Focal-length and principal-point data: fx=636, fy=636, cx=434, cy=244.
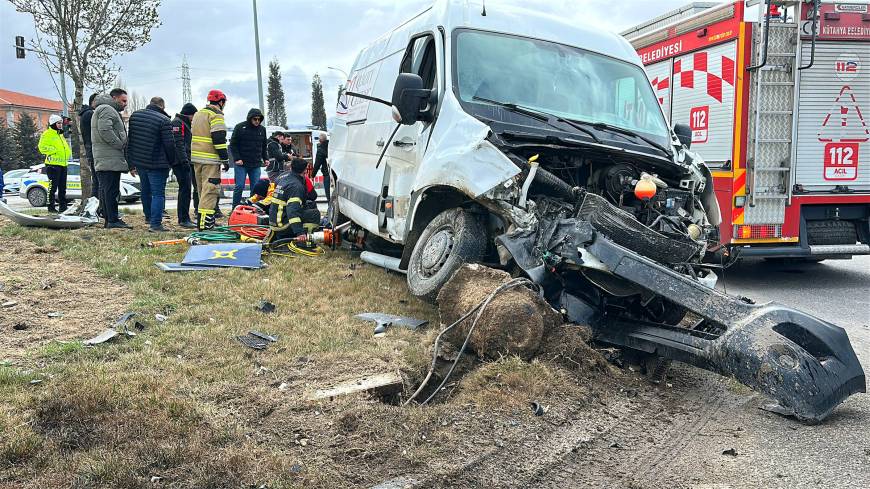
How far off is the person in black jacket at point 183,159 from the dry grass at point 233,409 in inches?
180

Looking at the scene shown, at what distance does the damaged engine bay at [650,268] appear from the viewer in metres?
2.94

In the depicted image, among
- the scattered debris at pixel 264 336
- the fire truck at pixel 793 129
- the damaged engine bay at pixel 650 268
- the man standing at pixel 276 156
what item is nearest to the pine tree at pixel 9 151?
the man standing at pixel 276 156

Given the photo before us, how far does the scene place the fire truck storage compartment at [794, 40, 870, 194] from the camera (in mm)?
7223

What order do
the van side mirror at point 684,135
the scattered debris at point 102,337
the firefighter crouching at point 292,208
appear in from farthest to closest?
the firefighter crouching at point 292,208 → the van side mirror at point 684,135 → the scattered debris at point 102,337

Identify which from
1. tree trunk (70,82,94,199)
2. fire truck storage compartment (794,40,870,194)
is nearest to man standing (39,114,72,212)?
tree trunk (70,82,94,199)

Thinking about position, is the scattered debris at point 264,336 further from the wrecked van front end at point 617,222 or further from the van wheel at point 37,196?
the van wheel at point 37,196

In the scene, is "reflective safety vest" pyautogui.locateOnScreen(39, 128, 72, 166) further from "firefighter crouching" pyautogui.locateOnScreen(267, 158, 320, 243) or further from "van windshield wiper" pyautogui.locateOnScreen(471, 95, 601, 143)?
"van windshield wiper" pyautogui.locateOnScreen(471, 95, 601, 143)

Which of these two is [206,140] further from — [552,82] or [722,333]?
[722,333]

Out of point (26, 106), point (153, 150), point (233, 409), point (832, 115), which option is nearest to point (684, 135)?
point (832, 115)

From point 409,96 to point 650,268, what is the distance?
7.17 ft

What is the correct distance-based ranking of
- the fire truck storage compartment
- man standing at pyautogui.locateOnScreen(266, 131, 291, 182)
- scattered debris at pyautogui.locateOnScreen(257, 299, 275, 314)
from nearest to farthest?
scattered debris at pyautogui.locateOnScreen(257, 299, 275, 314)
the fire truck storage compartment
man standing at pyautogui.locateOnScreen(266, 131, 291, 182)

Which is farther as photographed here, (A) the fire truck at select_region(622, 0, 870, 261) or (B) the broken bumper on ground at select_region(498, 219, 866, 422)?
(A) the fire truck at select_region(622, 0, 870, 261)

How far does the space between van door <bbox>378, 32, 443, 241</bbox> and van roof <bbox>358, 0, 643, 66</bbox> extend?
0.18 meters

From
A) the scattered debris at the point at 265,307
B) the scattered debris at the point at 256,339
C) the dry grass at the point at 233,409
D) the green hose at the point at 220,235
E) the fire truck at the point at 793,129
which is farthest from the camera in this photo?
the green hose at the point at 220,235
